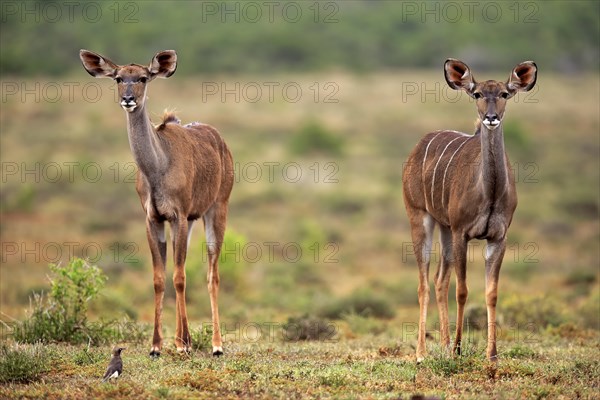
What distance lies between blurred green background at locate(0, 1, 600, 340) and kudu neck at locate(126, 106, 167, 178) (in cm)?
122

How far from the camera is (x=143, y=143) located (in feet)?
34.5

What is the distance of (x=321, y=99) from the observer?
5838 cm

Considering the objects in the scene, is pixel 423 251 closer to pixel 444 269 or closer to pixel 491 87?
pixel 444 269

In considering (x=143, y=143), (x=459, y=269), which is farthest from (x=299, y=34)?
(x=459, y=269)

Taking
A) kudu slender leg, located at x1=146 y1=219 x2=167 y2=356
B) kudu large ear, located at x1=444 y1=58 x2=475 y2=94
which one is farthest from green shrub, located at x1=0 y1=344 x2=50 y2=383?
kudu large ear, located at x1=444 y1=58 x2=475 y2=94

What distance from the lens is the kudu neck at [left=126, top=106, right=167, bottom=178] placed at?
10.5 meters

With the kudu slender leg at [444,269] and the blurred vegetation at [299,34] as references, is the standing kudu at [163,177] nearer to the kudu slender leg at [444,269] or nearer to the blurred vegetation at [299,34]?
the kudu slender leg at [444,269]

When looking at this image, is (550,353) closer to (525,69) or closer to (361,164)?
(525,69)

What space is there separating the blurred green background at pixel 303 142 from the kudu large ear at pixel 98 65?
1.11 metres

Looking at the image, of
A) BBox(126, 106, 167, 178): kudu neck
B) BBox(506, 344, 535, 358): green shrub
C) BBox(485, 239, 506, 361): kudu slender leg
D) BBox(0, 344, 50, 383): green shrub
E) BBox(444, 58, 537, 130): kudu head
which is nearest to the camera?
BBox(0, 344, 50, 383): green shrub

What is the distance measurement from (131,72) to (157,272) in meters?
2.44

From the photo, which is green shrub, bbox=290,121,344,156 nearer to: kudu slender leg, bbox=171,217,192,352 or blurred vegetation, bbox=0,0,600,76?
blurred vegetation, bbox=0,0,600,76

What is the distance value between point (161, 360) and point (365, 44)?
66406 millimetres

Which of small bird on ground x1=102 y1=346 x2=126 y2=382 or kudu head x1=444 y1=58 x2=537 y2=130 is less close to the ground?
kudu head x1=444 y1=58 x2=537 y2=130
